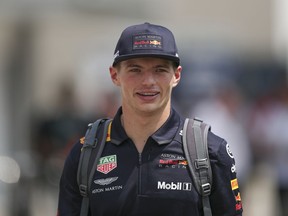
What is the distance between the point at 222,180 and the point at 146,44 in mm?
872

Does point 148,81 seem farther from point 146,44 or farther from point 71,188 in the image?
point 71,188

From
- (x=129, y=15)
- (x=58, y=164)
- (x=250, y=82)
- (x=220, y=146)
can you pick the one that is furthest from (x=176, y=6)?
(x=220, y=146)

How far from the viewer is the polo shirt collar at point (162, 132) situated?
5578 mm

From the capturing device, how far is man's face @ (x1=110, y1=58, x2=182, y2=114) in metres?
5.47

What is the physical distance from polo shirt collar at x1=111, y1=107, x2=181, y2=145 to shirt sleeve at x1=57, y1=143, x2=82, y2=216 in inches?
8.9

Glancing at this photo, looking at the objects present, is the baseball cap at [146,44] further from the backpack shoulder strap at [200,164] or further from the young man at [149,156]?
the backpack shoulder strap at [200,164]

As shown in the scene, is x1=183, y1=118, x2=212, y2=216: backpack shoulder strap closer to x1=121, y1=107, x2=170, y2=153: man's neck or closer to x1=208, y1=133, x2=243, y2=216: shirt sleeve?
x1=208, y1=133, x2=243, y2=216: shirt sleeve

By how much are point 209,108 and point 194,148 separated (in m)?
6.89

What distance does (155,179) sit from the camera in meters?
5.46

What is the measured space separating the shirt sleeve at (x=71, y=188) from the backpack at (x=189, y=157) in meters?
0.08

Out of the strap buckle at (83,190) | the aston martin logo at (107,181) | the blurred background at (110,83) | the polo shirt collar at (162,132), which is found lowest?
the strap buckle at (83,190)

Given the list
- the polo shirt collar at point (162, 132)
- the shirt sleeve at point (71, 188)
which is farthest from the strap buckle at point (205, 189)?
the shirt sleeve at point (71, 188)

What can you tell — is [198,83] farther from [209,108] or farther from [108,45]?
[209,108]

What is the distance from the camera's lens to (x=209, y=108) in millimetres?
12352
